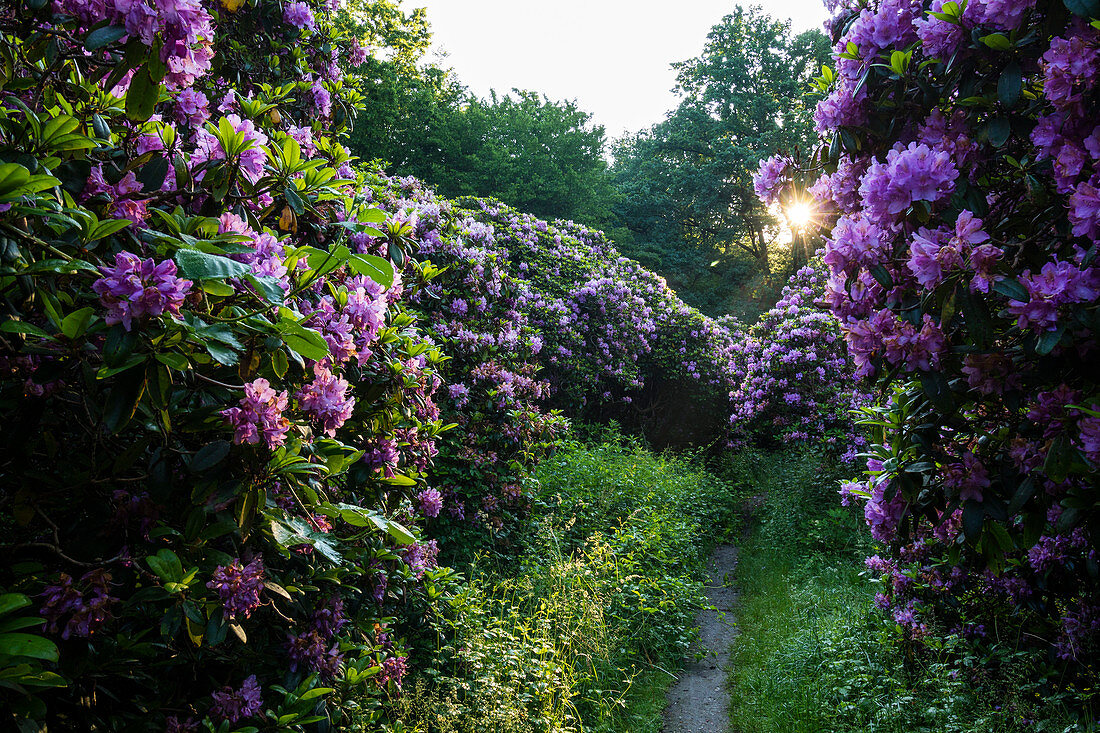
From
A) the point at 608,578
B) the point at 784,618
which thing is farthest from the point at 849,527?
the point at 608,578

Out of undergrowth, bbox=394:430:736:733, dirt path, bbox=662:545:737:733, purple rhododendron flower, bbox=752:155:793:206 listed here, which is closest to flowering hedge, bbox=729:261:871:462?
undergrowth, bbox=394:430:736:733

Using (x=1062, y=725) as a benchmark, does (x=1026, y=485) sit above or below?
above

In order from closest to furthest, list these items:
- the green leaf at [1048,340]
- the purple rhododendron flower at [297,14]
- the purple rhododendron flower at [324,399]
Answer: the green leaf at [1048,340] < the purple rhododendron flower at [324,399] < the purple rhododendron flower at [297,14]

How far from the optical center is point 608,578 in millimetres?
4914

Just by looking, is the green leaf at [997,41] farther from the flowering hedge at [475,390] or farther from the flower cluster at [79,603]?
the flowering hedge at [475,390]

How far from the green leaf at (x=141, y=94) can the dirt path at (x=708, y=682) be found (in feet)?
13.7

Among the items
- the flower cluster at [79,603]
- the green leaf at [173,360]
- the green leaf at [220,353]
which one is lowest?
the flower cluster at [79,603]

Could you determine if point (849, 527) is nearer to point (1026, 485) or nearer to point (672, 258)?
point (1026, 485)

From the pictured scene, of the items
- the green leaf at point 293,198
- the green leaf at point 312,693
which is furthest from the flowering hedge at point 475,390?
the green leaf at point 312,693

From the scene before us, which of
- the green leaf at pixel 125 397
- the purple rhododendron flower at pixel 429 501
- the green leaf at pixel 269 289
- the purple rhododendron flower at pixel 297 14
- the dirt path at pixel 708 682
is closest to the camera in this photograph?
the green leaf at pixel 125 397

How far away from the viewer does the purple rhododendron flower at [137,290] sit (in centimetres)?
128

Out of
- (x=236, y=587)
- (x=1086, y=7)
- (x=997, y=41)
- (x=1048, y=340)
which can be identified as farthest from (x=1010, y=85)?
(x=236, y=587)

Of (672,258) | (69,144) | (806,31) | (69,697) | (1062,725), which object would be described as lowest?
(69,697)

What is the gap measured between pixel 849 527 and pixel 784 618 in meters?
2.48
